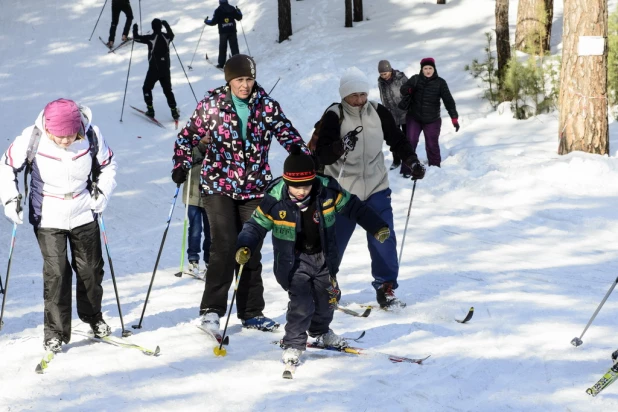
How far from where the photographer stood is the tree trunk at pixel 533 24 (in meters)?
16.1

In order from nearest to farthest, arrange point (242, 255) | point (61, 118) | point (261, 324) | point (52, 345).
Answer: point (242, 255) → point (61, 118) → point (52, 345) → point (261, 324)

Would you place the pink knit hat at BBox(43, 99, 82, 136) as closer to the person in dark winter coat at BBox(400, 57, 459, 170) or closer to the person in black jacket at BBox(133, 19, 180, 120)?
the person in dark winter coat at BBox(400, 57, 459, 170)

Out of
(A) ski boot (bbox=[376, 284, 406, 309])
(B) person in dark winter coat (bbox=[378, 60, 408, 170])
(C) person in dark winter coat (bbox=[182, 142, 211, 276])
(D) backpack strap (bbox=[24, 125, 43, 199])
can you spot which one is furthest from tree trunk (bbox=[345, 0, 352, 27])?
(D) backpack strap (bbox=[24, 125, 43, 199])

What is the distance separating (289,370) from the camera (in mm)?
5117

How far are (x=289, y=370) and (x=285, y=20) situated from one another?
17615 millimetres

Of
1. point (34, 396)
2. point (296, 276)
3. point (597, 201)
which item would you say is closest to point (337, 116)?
point (296, 276)

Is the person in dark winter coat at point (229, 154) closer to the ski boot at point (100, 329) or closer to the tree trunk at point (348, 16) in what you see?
the ski boot at point (100, 329)

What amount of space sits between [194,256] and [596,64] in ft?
19.0

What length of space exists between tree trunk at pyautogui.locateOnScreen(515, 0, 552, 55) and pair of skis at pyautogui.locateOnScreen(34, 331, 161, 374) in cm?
1221

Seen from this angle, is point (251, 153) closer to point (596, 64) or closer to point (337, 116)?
point (337, 116)

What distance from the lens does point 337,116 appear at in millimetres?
6496

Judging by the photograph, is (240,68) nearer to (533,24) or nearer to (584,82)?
(584,82)

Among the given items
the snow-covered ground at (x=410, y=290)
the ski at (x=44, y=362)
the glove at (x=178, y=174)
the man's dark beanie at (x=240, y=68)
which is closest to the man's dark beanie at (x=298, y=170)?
the man's dark beanie at (x=240, y=68)

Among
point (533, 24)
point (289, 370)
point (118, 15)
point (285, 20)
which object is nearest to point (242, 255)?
point (289, 370)
